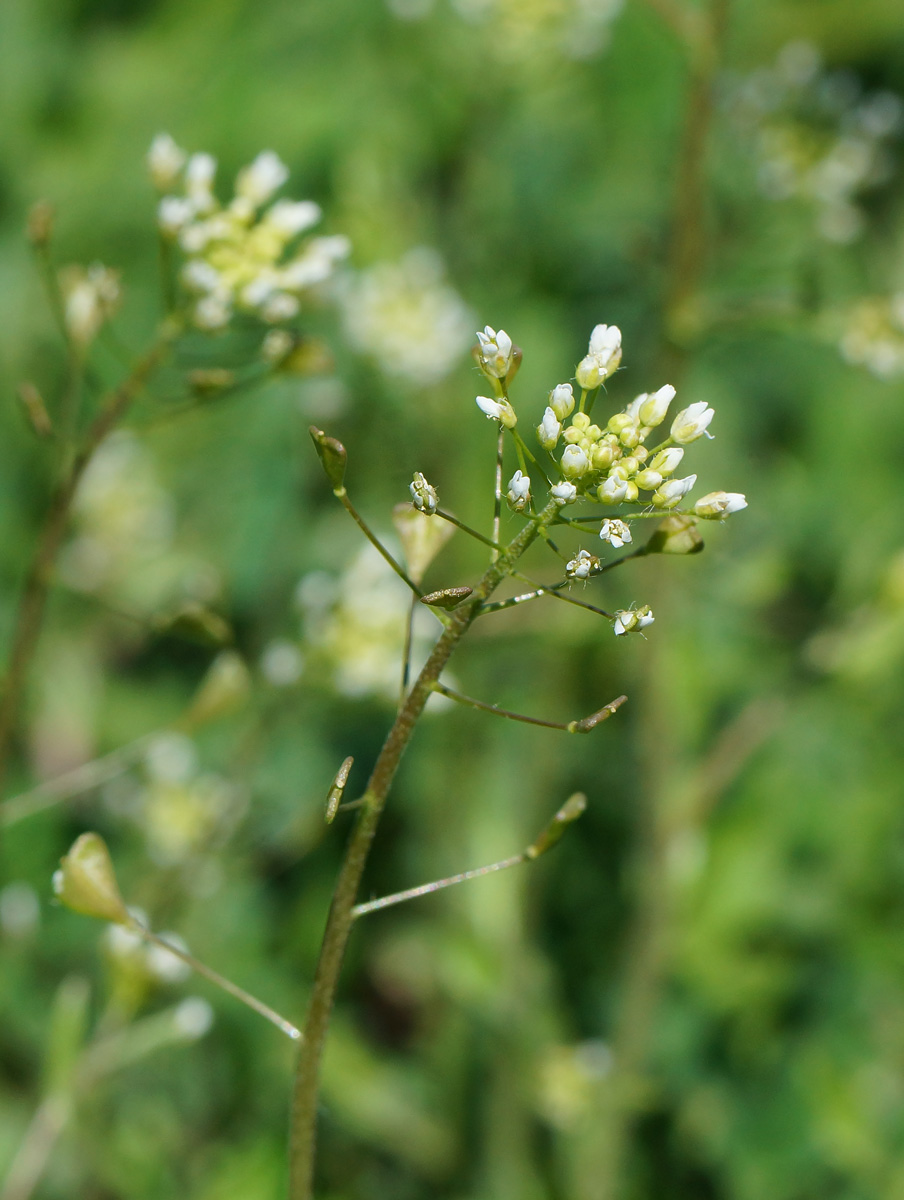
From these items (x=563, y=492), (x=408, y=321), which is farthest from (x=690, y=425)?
(x=408, y=321)

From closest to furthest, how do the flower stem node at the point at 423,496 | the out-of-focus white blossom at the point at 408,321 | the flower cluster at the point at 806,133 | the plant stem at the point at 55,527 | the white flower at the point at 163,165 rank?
the flower stem node at the point at 423,496 → the plant stem at the point at 55,527 → the white flower at the point at 163,165 → the flower cluster at the point at 806,133 → the out-of-focus white blossom at the point at 408,321

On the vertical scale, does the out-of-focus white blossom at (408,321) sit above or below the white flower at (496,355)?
above

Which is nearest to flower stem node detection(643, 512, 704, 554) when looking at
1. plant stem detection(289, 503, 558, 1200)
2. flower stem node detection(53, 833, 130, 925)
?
plant stem detection(289, 503, 558, 1200)

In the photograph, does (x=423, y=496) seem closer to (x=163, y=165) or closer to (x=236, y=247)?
(x=236, y=247)

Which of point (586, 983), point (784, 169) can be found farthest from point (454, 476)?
point (586, 983)

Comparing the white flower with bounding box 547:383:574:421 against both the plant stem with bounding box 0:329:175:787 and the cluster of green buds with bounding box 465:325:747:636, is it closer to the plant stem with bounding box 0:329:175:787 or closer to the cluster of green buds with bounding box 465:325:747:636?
the cluster of green buds with bounding box 465:325:747:636

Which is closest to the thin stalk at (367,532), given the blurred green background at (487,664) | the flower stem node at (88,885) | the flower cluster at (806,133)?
the flower stem node at (88,885)

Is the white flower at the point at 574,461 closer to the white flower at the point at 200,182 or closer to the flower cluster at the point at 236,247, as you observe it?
the flower cluster at the point at 236,247
